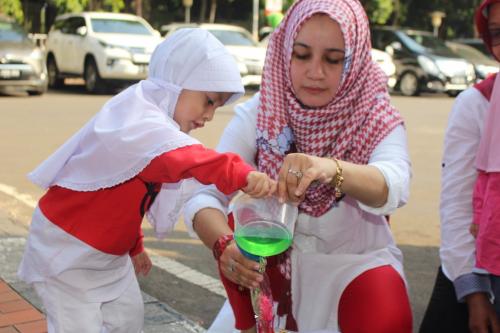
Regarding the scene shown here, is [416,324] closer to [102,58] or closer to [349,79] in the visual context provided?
[349,79]

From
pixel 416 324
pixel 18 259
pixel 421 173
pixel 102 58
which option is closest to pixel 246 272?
pixel 416 324

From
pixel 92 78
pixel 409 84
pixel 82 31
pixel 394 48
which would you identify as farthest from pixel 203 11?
pixel 92 78

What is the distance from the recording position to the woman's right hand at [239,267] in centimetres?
233

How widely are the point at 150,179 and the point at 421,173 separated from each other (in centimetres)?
574

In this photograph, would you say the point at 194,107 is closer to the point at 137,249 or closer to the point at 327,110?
the point at 327,110

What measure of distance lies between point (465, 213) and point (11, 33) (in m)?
12.9

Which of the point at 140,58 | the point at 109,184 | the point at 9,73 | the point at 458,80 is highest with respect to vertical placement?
the point at 109,184

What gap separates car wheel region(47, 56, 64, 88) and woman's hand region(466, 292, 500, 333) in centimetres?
1529

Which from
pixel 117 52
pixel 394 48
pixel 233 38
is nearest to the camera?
pixel 117 52

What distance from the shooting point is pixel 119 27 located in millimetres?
15844

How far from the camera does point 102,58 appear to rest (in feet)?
49.1

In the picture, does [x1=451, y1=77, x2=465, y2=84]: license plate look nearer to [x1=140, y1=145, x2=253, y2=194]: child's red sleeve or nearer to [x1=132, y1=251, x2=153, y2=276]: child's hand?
[x1=132, y1=251, x2=153, y2=276]: child's hand

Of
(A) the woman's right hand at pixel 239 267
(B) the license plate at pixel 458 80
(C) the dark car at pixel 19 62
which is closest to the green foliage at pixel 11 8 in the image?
(C) the dark car at pixel 19 62

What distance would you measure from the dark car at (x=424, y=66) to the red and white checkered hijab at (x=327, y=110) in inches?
598
